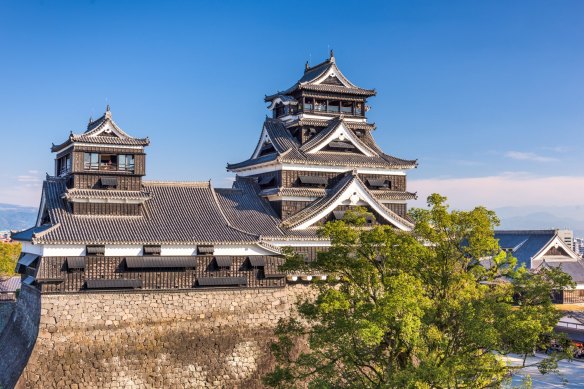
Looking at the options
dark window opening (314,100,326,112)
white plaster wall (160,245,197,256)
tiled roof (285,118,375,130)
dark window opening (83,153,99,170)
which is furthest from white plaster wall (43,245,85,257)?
dark window opening (314,100,326,112)

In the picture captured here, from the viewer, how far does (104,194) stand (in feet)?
95.4

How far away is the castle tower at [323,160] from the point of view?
108ft

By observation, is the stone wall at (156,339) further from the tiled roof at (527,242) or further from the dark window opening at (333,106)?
the tiled roof at (527,242)

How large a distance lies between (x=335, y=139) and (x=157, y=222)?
11.0 m

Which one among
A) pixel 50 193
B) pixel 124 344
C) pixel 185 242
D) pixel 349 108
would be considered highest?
pixel 349 108

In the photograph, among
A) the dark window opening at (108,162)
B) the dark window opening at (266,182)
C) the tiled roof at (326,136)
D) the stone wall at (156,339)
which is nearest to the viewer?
the stone wall at (156,339)

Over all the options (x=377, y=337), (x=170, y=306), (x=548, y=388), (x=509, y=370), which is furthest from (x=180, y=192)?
(x=548, y=388)

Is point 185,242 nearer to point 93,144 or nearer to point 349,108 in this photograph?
point 93,144

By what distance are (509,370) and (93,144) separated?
64.8 feet

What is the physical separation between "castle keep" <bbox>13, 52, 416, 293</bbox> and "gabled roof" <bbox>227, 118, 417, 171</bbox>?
7 cm

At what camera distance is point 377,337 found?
18844mm

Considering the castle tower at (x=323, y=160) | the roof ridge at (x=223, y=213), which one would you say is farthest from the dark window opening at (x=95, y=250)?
the castle tower at (x=323, y=160)

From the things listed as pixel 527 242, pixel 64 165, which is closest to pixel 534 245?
pixel 527 242

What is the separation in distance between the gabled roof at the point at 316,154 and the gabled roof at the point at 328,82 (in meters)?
2.11
